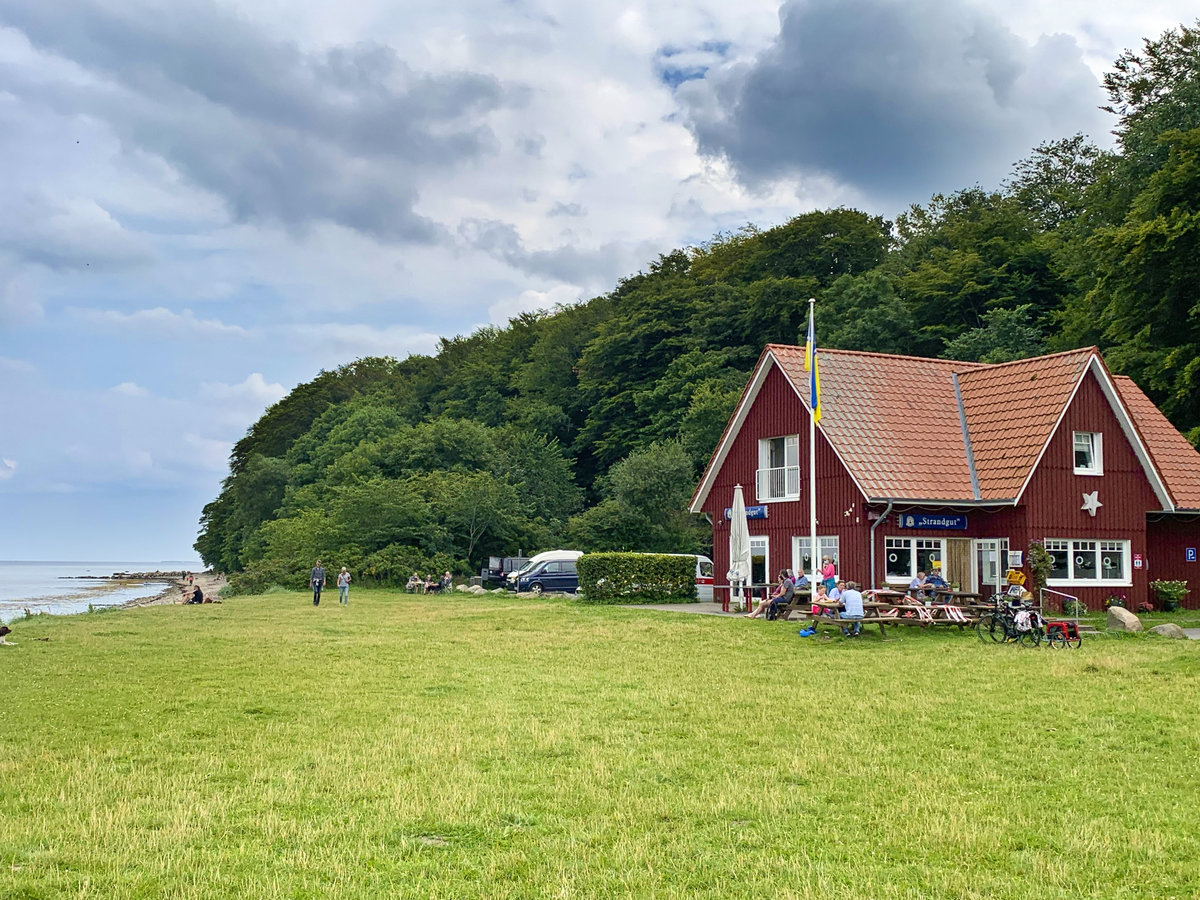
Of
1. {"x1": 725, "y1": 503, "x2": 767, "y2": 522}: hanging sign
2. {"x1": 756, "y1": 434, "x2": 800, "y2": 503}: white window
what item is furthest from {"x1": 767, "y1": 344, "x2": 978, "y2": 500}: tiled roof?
{"x1": 725, "y1": 503, "x2": 767, "y2": 522}: hanging sign

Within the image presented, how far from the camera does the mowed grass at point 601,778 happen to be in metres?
6.86

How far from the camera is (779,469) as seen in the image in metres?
34.2

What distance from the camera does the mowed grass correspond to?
6.86m

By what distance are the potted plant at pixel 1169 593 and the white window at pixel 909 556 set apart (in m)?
6.88

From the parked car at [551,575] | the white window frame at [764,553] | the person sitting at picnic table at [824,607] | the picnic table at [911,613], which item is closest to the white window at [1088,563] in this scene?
the picnic table at [911,613]

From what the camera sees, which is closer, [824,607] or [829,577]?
[824,607]

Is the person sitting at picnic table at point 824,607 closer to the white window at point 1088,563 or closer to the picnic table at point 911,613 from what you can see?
the picnic table at point 911,613

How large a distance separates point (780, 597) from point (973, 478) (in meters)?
7.36

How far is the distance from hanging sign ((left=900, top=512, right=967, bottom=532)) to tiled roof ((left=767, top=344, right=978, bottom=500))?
30.0 inches

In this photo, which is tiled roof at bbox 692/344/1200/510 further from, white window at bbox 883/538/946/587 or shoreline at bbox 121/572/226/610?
shoreline at bbox 121/572/226/610

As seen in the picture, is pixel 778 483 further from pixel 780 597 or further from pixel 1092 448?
pixel 1092 448

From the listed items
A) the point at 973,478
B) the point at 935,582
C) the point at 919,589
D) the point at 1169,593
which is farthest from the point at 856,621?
the point at 1169,593

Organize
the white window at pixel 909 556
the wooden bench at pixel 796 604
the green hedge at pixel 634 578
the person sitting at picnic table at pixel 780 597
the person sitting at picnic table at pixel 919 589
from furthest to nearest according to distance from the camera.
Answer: the green hedge at pixel 634 578, the white window at pixel 909 556, the person sitting at picnic table at pixel 780 597, the wooden bench at pixel 796 604, the person sitting at picnic table at pixel 919 589

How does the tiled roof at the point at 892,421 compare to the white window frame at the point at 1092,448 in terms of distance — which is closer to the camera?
the tiled roof at the point at 892,421
